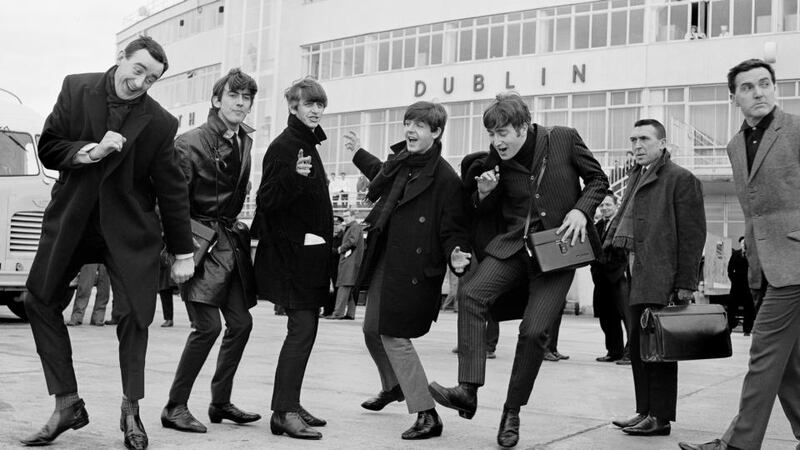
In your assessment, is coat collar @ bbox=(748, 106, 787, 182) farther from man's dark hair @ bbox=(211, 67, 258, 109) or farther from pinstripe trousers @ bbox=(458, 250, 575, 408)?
man's dark hair @ bbox=(211, 67, 258, 109)

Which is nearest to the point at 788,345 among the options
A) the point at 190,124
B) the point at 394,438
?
the point at 394,438

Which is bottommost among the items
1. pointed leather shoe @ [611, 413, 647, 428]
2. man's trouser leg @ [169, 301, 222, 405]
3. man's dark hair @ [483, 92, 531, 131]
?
pointed leather shoe @ [611, 413, 647, 428]

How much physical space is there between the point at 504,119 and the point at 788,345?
1997mm

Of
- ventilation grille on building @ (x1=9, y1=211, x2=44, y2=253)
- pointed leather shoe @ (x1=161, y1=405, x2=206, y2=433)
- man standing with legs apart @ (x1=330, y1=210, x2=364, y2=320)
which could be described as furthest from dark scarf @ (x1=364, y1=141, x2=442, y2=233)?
man standing with legs apart @ (x1=330, y1=210, x2=364, y2=320)

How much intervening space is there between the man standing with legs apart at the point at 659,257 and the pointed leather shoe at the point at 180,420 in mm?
2636

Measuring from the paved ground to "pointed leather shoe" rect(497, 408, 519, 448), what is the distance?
11cm

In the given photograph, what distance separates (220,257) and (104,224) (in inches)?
38.5

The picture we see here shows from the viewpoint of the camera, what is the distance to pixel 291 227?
578 centimetres

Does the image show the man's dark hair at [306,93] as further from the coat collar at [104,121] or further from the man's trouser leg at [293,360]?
the man's trouser leg at [293,360]

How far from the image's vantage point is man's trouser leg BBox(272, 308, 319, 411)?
5.61m

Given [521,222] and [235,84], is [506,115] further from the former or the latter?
[235,84]

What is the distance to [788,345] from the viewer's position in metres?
5.05

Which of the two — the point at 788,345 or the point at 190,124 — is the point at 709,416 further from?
the point at 190,124

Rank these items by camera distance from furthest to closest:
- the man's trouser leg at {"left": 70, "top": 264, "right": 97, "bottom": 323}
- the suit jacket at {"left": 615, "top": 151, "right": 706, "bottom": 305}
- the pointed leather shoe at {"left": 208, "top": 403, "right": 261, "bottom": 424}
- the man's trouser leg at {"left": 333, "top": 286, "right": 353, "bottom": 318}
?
the man's trouser leg at {"left": 333, "top": 286, "right": 353, "bottom": 318} → the man's trouser leg at {"left": 70, "top": 264, "right": 97, "bottom": 323} → the suit jacket at {"left": 615, "top": 151, "right": 706, "bottom": 305} → the pointed leather shoe at {"left": 208, "top": 403, "right": 261, "bottom": 424}
